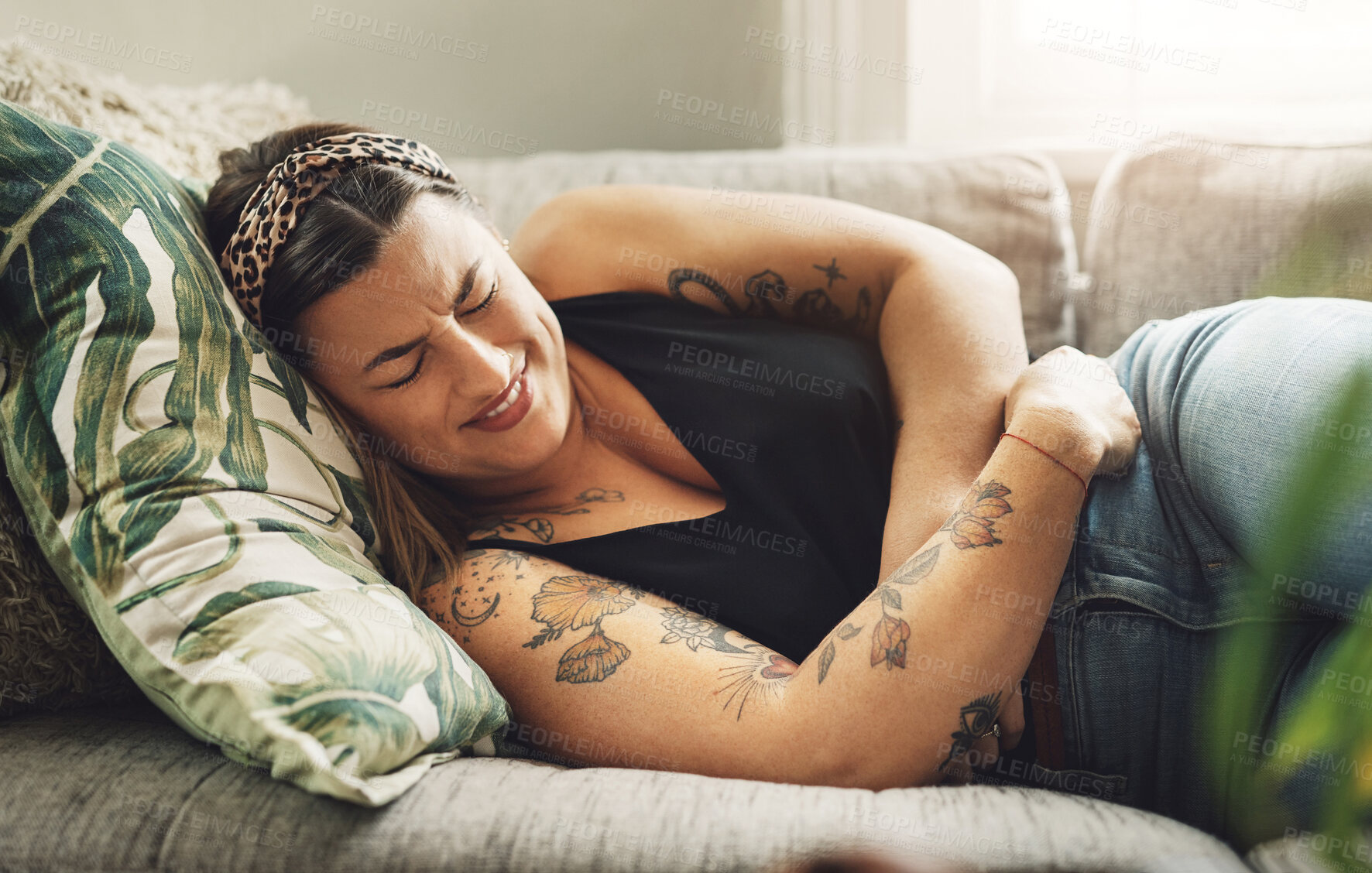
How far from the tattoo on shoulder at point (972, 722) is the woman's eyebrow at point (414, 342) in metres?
0.67

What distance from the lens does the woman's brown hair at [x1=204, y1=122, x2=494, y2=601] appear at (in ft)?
2.96

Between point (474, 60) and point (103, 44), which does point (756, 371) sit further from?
point (103, 44)

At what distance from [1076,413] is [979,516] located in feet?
0.50

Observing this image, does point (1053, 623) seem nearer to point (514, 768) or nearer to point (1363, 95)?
point (514, 768)

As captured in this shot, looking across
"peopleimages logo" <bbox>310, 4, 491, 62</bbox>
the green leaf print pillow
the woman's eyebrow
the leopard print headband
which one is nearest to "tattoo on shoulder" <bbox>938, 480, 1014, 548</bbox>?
the green leaf print pillow

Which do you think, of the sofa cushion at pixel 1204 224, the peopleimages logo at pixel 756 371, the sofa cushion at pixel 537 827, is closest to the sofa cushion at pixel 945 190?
the sofa cushion at pixel 1204 224

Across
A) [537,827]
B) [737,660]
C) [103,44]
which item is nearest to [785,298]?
[737,660]

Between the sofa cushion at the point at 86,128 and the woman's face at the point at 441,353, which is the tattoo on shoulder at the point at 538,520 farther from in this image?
the sofa cushion at the point at 86,128

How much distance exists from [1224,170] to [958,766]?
40.4 inches

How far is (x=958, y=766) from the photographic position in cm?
80

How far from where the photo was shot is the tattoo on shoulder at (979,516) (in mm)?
793

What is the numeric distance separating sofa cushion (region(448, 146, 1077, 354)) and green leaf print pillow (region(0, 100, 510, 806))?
0.74 m

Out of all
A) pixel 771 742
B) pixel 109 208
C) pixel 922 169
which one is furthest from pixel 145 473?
pixel 922 169

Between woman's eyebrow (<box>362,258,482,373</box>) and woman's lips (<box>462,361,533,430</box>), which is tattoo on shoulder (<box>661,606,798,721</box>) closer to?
woman's lips (<box>462,361,533,430</box>)
